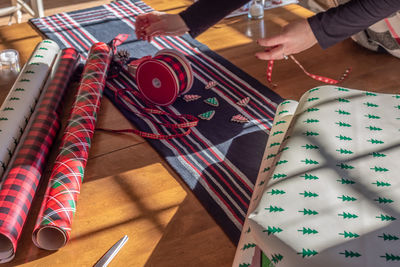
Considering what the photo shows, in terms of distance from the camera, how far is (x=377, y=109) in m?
1.03

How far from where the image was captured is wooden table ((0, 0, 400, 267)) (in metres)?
0.90

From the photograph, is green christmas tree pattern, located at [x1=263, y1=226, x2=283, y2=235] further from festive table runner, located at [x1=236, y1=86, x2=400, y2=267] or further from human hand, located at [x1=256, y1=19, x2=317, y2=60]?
human hand, located at [x1=256, y1=19, x2=317, y2=60]

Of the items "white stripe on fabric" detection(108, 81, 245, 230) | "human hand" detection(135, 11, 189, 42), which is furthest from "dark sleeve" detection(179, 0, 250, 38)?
"white stripe on fabric" detection(108, 81, 245, 230)

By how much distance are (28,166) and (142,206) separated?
0.81 feet

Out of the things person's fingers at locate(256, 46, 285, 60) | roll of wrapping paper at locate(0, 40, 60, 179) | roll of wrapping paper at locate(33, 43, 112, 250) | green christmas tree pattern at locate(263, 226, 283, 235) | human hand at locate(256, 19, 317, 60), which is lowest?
roll of wrapping paper at locate(33, 43, 112, 250)

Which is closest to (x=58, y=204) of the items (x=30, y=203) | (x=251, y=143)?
(x=30, y=203)

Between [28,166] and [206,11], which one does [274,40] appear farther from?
[28,166]

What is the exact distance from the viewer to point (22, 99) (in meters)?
1.25

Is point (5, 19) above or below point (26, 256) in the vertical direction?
below

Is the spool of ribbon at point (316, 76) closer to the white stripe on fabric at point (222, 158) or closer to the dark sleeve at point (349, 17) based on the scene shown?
the dark sleeve at point (349, 17)

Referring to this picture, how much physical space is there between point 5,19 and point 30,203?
2.86 meters

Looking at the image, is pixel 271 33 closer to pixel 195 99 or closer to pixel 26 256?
pixel 195 99

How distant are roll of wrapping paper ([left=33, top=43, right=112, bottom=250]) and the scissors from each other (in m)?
0.08

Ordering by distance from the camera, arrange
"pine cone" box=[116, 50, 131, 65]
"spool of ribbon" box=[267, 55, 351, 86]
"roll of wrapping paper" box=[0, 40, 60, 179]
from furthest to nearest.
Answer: "pine cone" box=[116, 50, 131, 65]
"spool of ribbon" box=[267, 55, 351, 86]
"roll of wrapping paper" box=[0, 40, 60, 179]
